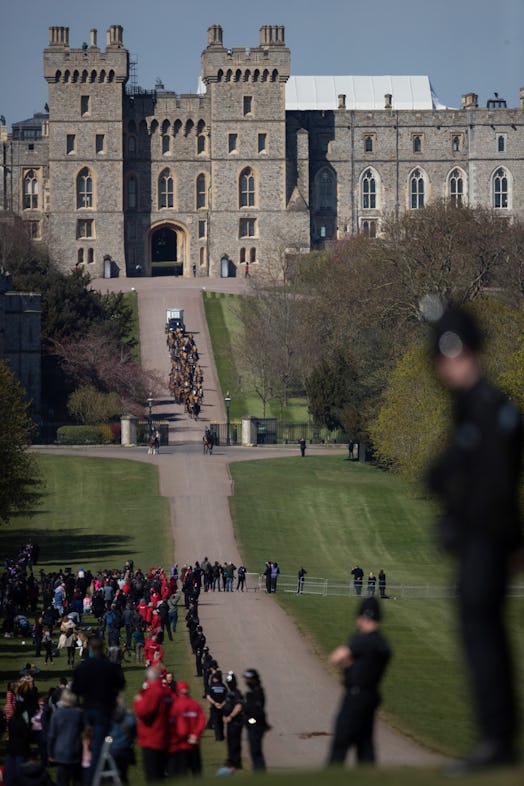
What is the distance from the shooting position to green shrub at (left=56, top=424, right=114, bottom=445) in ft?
243

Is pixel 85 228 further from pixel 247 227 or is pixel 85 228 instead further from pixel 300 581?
pixel 300 581

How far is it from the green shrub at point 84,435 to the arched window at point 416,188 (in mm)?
56128

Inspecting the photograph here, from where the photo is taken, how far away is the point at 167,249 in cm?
13300

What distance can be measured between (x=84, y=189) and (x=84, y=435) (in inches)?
1824

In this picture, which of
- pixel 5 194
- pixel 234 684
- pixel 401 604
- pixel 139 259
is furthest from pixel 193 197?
pixel 234 684

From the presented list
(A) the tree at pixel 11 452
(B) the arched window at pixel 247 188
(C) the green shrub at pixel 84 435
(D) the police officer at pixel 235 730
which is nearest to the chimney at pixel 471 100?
(B) the arched window at pixel 247 188

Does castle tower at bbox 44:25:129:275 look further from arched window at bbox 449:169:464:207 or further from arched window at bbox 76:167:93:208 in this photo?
arched window at bbox 449:169:464:207

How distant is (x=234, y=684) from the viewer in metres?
21.3

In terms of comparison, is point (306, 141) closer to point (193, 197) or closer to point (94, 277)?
point (193, 197)

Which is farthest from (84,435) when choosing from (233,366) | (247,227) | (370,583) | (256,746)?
(256,746)

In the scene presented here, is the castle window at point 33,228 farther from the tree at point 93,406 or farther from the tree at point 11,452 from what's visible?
the tree at point 11,452

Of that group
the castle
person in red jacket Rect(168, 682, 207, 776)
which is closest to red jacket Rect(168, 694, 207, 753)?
person in red jacket Rect(168, 682, 207, 776)

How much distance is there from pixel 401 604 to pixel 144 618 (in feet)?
30.2

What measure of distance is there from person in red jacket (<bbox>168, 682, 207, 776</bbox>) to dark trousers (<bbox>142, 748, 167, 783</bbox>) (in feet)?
1.33
